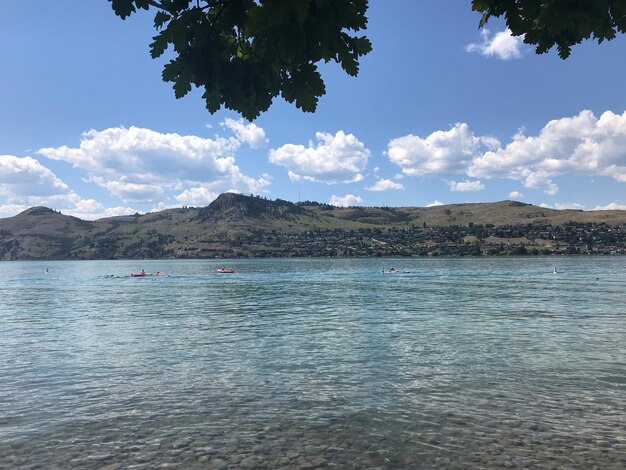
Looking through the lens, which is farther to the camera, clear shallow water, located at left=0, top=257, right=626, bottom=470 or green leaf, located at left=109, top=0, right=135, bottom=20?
clear shallow water, located at left=0, top=257, right=626, bottom=470

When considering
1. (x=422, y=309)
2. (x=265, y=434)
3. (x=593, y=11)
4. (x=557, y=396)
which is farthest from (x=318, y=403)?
(x=422, y=309)

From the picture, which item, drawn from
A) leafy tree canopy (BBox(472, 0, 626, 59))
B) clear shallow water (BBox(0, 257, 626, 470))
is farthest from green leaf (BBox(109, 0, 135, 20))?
clear shallow water (BBox(0, 257, 626, 470))

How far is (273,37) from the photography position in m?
5.28

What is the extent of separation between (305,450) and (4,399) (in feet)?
49.0

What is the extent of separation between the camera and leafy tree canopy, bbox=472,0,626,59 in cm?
538

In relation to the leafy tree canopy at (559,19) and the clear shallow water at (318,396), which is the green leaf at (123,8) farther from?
the clear shallow water at (318,396)

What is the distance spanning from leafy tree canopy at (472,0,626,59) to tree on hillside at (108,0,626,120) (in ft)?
0.04

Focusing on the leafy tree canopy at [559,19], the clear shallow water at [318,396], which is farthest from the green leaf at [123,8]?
the clear shallow water at [318,396]

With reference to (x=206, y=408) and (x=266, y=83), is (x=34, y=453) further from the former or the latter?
(x=266, y=83)

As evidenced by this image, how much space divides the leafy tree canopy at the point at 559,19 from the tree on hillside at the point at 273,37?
11 mm

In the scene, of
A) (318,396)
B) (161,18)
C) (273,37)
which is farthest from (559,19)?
(318,396)

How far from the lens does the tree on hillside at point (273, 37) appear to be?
16.5 feet

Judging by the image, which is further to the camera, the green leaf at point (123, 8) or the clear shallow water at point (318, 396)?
the clear shallow water at point (318, 396)

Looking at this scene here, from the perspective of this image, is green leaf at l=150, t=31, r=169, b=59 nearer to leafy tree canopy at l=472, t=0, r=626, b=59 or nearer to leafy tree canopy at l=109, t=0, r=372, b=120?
leafy tree canopy at l=109, t=0, r=372, b=120
